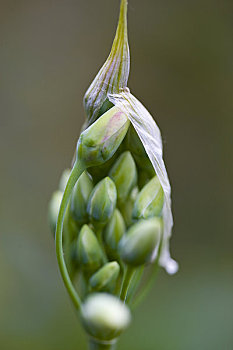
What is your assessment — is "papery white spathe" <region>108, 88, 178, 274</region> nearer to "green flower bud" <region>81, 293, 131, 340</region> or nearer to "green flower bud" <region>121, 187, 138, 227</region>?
"green flower bud" <region>121, 187, 138, 227</region>

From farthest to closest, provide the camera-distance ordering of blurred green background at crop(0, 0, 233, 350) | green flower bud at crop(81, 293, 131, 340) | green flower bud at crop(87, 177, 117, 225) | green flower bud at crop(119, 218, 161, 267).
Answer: blurred green background at crop(0, 0, 233, 350), green flower bud at crop(87, 177, 117, 225), green flower bud at crop(119, 218, 161, 267), green flower bud at crop(81, 293, 131, 340)

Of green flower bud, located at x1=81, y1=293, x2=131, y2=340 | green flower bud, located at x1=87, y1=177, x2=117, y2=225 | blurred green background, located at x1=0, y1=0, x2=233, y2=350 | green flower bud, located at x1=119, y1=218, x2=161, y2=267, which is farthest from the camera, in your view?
blurred green background, located at x1=0, y1=0, x2=233, y2=350

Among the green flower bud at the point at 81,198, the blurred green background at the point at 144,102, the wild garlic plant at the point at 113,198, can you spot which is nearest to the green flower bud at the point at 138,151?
the wild garlic plant at the point at 113,198

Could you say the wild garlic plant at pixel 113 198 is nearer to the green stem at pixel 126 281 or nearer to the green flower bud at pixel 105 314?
the green stem at pixel 126 281

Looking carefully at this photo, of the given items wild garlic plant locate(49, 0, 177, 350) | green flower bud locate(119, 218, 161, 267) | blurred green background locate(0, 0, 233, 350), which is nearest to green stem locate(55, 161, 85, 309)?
wild garlic plant locate(49, 0, 177, 350)

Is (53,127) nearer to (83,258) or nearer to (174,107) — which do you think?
(174,107)

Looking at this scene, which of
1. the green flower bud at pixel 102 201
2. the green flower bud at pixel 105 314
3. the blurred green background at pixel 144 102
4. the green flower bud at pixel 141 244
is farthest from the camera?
the blurred green background at pixel 144 102

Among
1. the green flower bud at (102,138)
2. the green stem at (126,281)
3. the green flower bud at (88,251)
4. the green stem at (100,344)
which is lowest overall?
the green stem at (100,344)

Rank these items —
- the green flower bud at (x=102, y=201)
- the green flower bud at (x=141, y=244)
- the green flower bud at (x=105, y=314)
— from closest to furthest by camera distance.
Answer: the green flower bud at (x=105, y=314) → the green flower bud at (x=141, y=244) → the green flower bud at (x=102, y=201)
